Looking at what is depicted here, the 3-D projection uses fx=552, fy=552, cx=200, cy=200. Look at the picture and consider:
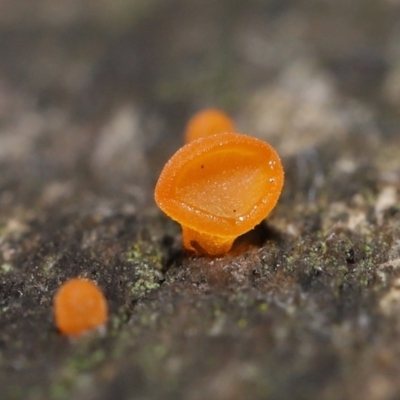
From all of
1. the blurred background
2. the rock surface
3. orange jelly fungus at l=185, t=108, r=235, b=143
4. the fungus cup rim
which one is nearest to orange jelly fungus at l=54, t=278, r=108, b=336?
the rock surface

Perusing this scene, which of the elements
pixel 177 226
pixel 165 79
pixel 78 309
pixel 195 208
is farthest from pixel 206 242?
pixel 165 79

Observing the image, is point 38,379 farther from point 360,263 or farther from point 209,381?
point 360,263

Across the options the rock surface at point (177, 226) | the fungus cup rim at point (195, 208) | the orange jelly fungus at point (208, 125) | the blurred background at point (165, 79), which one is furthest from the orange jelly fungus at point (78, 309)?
the orange jelly fungus at point (208, 125)

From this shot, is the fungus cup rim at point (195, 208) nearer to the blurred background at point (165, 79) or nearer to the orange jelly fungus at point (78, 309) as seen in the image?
the orange jelly fungus at point (78, 309)

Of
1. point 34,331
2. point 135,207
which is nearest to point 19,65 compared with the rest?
point 135,207

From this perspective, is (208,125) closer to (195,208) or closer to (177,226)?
(177,226)
